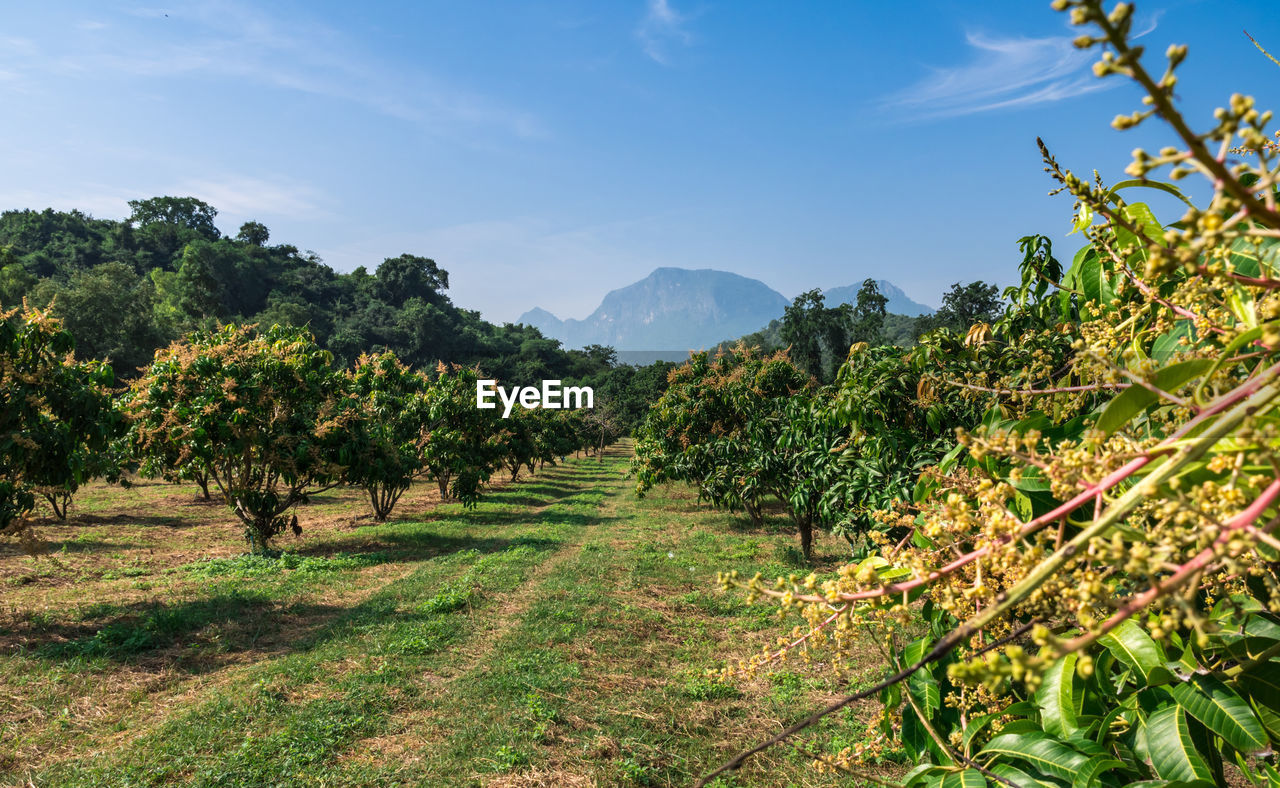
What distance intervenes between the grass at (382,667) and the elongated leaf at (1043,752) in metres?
3.82

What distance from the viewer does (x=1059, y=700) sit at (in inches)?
45.9

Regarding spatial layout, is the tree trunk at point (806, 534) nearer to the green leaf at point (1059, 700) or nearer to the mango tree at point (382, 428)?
the mango tree at point (382, 428)

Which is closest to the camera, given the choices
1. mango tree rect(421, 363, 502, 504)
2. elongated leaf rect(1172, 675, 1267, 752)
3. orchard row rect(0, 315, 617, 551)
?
elongated leaf rect(1172, 675, 1267, 752)

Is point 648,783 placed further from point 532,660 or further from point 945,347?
point 945,347

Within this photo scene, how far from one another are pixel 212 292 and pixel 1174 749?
73494 millimetres

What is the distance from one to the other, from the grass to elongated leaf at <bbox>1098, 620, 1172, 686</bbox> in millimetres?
3930

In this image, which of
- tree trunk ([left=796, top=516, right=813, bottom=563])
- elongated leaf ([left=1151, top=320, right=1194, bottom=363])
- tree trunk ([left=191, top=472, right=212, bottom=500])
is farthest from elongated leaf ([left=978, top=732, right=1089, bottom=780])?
tree trunk ([left=191, top=472, right=212, bottom=500])

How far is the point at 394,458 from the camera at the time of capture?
13594mm

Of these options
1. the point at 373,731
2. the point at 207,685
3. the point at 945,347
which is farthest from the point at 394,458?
the point at 945,347

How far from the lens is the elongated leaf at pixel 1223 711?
994mm

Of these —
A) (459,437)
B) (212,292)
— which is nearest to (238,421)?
(459,437)

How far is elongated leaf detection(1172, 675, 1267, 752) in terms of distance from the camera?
3.26 feet

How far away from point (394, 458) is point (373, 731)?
30.2 feet

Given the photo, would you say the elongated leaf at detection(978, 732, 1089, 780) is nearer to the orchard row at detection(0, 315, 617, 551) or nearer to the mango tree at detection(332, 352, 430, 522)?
the orchard row at detection(0, 315, 617, 551)
